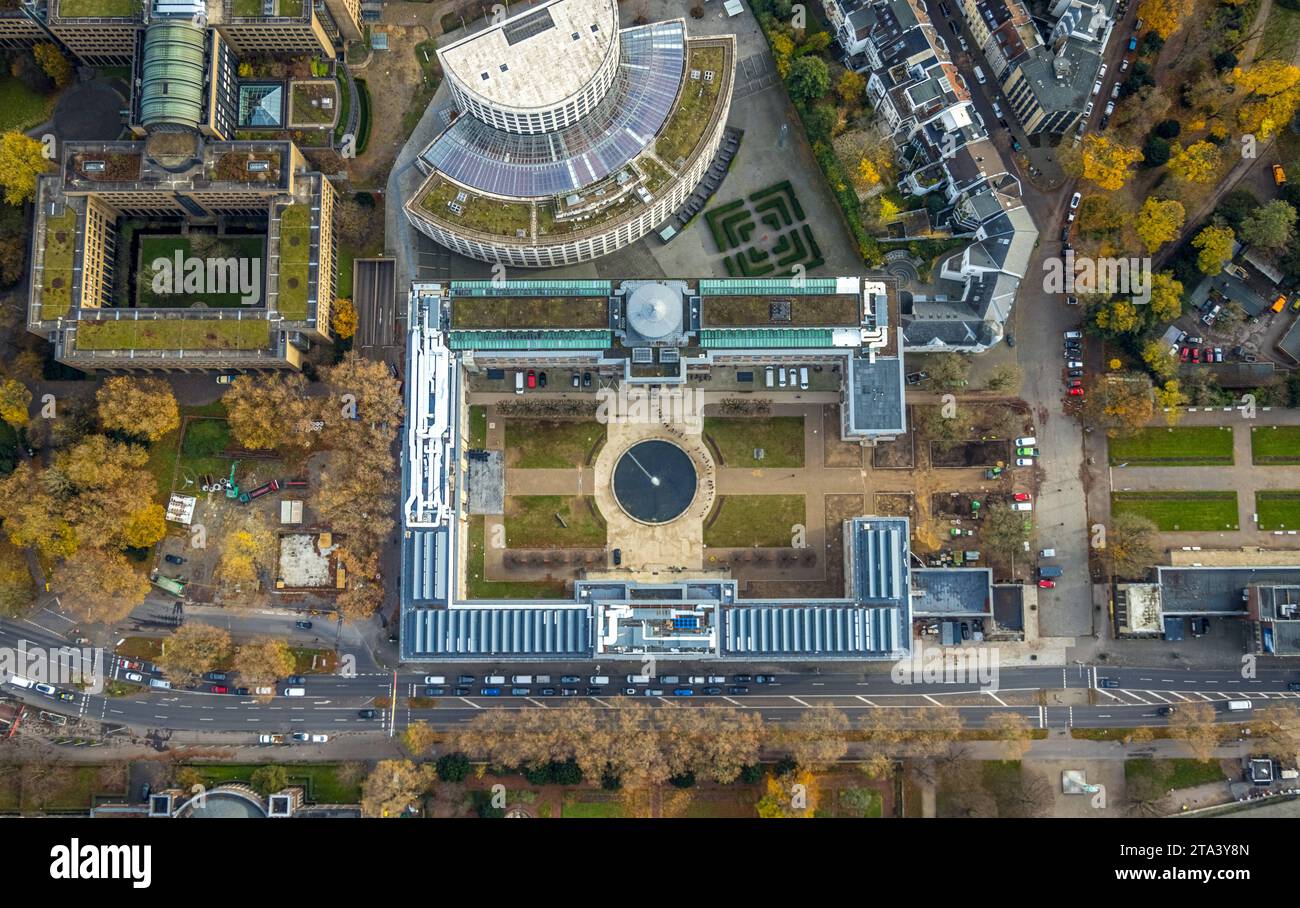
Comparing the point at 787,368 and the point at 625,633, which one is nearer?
the point at 625,633

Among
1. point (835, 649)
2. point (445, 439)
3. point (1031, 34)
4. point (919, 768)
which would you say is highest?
point (1031, 34)

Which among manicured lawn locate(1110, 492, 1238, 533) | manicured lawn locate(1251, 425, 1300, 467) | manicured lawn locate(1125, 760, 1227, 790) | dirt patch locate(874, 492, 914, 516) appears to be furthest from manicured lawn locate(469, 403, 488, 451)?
manicured lawn locate(1251, 425, 1300, 467)

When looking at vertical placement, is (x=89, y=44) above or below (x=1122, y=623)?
above

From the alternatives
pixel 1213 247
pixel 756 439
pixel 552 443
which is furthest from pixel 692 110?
pixel 1213 247

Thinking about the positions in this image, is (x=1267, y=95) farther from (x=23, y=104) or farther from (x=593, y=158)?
(x=23, y=104)

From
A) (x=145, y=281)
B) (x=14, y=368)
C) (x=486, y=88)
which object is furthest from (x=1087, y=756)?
(x=14, y=368)

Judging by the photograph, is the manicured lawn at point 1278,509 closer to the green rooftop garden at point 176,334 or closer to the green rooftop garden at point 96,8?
the green rooftop garden at point 176,334

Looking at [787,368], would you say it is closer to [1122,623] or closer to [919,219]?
[919,219]

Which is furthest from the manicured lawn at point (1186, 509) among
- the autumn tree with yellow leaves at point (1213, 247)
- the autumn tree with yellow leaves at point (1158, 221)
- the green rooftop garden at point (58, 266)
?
the green rooftop garden at point (58, 266)
